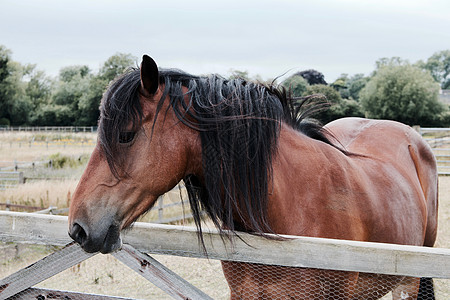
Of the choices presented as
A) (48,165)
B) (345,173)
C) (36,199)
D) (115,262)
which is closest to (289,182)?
(345,173)

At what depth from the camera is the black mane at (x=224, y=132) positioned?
182cm

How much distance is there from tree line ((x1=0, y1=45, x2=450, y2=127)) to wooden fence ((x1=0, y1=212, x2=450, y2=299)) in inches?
893

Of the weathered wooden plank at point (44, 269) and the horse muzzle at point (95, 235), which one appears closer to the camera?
the horse muzzle at point (95, 235)

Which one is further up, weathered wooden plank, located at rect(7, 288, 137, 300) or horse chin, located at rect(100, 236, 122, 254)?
horse chin, located at rect(100, 236, 122, 254)

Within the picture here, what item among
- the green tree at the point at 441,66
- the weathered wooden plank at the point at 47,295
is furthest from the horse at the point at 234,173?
the green tree at the point at 441,66

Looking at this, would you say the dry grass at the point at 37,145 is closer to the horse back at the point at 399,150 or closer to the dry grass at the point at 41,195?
the dry grass at the point at 41,195

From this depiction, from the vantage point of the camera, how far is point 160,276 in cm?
209

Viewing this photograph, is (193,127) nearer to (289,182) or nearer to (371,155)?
(289,182)

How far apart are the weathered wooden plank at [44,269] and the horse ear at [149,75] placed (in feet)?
3.24

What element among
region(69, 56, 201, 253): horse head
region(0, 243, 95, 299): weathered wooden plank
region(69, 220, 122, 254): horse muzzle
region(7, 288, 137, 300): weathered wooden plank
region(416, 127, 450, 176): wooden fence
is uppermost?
region(69, 56, 201, 253): horse head

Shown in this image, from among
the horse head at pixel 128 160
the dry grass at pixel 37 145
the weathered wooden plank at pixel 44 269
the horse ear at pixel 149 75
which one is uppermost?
the horse ear at pixel 149 75

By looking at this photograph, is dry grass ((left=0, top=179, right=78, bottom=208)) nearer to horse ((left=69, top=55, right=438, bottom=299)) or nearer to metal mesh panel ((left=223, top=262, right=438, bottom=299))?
metal mesh panel ((left=223, top=262, right=438, bottom=299))

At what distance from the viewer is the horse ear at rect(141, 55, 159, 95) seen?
1.73 meters

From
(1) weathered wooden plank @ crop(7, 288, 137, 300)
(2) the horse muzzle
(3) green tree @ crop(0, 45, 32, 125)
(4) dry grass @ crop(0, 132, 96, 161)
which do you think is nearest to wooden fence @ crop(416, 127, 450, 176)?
(1) weathered wooden plank @ crop(7, 288, 137, 300)
